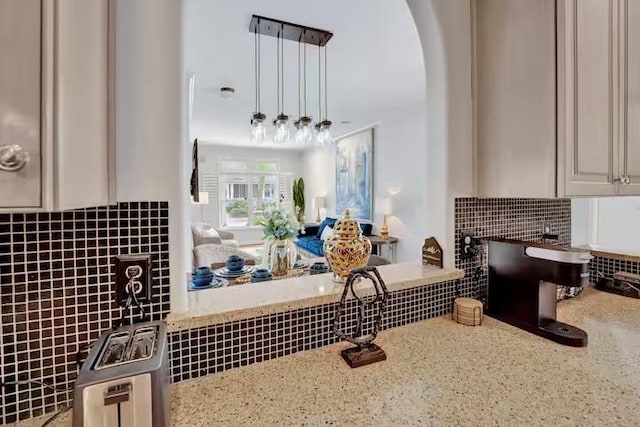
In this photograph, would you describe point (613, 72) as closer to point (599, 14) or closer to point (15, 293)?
point (599, 14)

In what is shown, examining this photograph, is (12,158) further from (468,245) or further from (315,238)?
(315,238)

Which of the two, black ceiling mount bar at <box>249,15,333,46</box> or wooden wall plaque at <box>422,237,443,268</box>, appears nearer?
wooden wall plaque at <box>422,237,443,268</box>

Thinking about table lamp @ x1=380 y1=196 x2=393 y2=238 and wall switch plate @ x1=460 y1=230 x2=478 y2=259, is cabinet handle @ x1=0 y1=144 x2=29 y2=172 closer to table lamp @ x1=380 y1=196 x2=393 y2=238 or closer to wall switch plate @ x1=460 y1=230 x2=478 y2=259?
Result: wall switch plate @ x1=460 y1=230 x2=478 y2=259

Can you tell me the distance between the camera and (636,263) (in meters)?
1.53

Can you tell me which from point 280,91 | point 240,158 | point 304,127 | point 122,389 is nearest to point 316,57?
point 304,127

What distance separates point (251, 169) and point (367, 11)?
6107 millimetres

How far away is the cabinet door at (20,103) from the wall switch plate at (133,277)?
40cm

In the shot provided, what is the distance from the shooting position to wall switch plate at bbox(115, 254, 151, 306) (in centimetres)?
80

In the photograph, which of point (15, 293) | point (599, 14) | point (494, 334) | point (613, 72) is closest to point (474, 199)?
point (494, 334)

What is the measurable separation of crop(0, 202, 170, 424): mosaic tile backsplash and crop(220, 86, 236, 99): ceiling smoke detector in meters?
2.94

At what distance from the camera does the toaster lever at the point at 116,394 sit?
522mm

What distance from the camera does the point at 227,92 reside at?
3436mm

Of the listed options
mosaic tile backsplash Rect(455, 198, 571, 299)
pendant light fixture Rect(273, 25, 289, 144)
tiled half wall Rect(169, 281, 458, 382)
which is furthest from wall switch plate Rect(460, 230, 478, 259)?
pendant light fixture Rect(273, 25, 289, 144)

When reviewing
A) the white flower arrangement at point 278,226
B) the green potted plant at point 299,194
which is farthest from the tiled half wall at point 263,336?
the green potted plant at point 299,194
